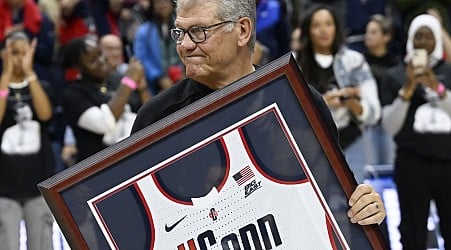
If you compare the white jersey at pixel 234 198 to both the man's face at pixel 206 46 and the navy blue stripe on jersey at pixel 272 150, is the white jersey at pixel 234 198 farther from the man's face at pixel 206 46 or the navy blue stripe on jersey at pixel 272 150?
the man's face at pixel 206 46

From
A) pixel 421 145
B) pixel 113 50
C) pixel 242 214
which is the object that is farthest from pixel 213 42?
pixel 113 50

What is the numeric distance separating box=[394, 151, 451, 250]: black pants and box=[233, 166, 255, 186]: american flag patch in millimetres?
4353

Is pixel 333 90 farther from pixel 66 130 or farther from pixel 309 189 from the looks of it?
pixel 309 189

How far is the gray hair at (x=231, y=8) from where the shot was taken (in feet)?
10.2

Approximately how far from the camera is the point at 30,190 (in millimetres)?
6824

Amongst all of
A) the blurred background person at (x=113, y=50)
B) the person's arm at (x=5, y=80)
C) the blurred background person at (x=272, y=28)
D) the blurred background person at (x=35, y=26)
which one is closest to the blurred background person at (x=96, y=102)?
the person's arm at (x=5, y=80)

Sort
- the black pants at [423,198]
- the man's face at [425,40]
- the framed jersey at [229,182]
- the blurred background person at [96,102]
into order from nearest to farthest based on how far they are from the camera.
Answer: the framed jersey at [229,182]
the black pants at [423,198]
the blurred background person at [96,102]
the man's face at [425,40]

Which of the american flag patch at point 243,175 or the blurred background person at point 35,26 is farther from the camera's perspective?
the blurred background person at point 35,26

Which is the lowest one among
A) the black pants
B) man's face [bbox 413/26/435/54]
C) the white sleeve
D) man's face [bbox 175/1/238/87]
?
the black pants

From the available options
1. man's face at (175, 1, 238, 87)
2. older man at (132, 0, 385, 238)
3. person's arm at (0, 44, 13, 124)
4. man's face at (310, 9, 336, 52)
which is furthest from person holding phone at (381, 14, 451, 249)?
man's face at (175, 1, 238, 87)

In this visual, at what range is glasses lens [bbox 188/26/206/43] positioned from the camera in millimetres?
3086

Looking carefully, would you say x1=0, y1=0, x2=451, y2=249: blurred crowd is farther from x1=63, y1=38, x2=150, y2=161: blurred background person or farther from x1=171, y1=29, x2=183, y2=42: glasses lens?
x1=171, y1=29, x2=183, y2=42: glasses lens

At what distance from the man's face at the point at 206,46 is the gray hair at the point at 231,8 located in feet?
0.05

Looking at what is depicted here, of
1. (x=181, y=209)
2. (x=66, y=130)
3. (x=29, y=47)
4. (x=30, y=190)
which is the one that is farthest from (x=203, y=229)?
(x=66, y=130)
